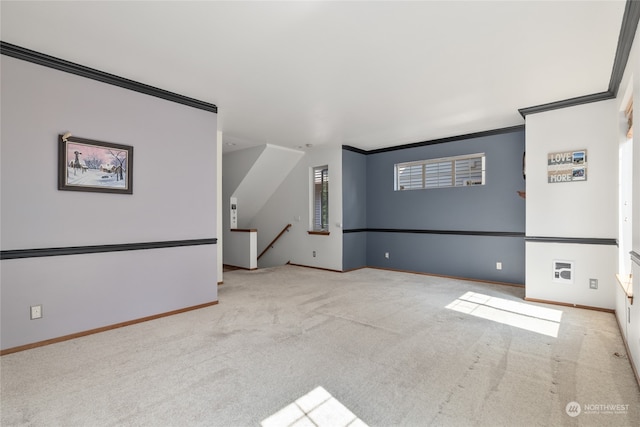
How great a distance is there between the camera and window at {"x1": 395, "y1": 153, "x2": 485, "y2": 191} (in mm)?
5801

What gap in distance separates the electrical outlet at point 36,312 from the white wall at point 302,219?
4849 millimetres

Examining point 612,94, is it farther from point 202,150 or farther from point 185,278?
point 185,278

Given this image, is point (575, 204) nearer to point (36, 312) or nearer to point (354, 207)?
point (354, 207)

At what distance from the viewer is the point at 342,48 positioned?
2811 millimetres

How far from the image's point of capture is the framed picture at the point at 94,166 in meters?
3.07

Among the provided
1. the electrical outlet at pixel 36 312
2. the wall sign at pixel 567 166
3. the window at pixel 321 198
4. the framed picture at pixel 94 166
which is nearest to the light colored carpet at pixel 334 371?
the electrical outlet at pixel 36 312

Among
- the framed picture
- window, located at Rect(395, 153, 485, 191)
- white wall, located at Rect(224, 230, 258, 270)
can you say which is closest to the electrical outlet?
the framed picture

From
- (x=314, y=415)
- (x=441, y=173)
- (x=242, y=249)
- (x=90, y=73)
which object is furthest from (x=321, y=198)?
(x=314, y=415)

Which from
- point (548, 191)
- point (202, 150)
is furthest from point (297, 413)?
point (548, 191)

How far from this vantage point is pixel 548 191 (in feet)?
14.0

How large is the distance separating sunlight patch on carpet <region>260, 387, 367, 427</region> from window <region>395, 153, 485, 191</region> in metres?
4.99

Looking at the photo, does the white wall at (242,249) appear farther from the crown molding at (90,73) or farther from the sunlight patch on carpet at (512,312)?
the sunlight patch on carpet at (512,312)

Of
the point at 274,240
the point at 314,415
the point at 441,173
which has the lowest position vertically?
the point at 314,415

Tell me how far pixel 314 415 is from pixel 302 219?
5.62 metres
